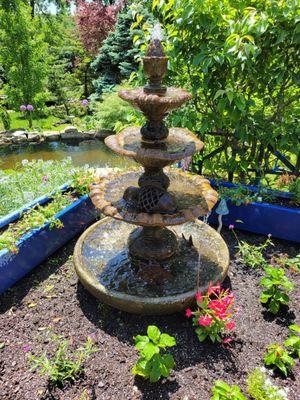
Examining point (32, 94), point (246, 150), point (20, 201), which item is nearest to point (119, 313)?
point (20, 201)

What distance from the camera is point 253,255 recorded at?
337cm

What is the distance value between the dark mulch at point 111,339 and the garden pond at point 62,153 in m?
5.43

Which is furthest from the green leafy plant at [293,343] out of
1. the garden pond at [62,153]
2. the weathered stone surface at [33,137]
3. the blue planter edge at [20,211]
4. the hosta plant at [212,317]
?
the weathered stone surface at [33,137]

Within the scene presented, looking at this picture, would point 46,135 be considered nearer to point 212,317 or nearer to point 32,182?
point 32,182

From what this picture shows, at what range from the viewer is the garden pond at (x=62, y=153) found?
8.45 meters

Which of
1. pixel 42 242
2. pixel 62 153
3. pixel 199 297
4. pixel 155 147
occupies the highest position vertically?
pixel 155 147

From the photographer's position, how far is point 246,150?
4.20m

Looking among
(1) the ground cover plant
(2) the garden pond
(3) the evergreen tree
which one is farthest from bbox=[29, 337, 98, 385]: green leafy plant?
(3) the evergreen tree

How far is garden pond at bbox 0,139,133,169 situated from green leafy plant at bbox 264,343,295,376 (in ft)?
21.1

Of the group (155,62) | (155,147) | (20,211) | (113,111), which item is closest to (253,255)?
(155,147)

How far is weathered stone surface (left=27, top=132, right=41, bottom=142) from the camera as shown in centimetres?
954

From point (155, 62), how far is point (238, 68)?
1632mm

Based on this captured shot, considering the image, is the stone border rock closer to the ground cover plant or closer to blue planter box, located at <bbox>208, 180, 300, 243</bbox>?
the ground cover plant

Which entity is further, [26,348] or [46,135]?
[46,135]
